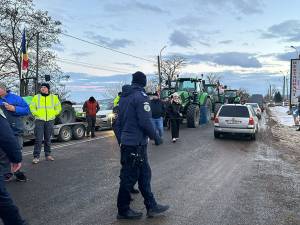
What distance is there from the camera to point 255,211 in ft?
21.5

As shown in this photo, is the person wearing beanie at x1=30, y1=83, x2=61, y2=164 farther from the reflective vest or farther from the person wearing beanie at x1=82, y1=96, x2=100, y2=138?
the person wearing beanie at x1=82, y1=96, x2=100, y2=138

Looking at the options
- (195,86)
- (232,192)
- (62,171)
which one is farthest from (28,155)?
(195,86)

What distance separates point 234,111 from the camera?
17.8m

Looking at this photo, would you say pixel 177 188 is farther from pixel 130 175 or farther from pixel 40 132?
pixel 40 132

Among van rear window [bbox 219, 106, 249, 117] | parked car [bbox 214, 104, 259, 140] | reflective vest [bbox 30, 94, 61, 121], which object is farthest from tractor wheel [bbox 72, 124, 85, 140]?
reflective vest [bbox 30, 94, 61, 121]

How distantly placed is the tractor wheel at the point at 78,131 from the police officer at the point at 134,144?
1146cm

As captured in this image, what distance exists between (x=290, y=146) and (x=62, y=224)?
39.5 feet

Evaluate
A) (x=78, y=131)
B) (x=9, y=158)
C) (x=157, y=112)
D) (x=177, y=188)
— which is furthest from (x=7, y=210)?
(x=78, y=131)

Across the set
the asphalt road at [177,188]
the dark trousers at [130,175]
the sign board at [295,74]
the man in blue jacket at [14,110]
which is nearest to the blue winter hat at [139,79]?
the dark trousers at [130,175]

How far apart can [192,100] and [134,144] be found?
1839cm

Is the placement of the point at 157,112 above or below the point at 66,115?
above

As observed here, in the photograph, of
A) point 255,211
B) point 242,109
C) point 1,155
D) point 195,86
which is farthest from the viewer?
point 195,86

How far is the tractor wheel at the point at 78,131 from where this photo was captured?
17.3 meters

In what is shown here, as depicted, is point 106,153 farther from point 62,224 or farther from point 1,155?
point 1,155
